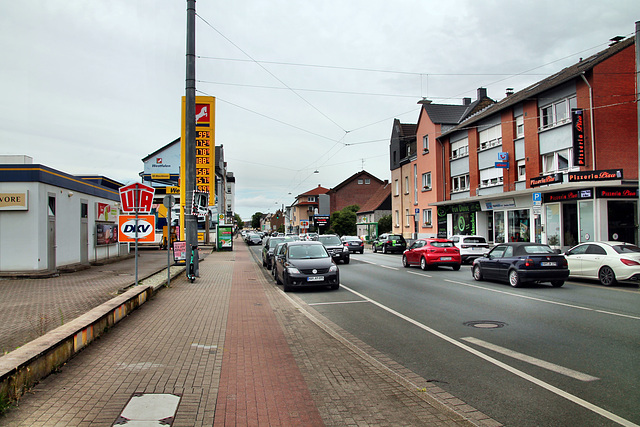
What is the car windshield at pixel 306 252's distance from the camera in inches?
596

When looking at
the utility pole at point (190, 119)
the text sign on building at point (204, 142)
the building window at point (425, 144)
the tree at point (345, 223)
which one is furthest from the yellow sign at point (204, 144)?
the tree at point (345, 223)

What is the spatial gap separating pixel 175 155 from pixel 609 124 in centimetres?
4632

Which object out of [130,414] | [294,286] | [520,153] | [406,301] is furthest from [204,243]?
[130,414]

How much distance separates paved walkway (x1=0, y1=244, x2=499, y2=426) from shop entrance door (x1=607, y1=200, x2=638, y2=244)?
17505mm

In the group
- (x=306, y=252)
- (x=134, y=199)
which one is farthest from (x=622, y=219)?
(x=134, y=199)

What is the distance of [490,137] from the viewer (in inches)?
1243

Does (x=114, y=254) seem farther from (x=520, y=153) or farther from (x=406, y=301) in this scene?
(x=520, y=153)

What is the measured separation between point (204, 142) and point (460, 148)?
21153mm

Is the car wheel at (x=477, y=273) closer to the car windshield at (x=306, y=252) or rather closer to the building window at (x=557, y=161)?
the car windshield at (x=306, y=252)

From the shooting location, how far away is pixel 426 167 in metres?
40.8

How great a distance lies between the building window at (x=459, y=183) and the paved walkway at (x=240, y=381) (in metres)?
28.8

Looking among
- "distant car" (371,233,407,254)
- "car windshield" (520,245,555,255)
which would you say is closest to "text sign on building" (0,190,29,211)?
"car windshield" (520,245,555,255)

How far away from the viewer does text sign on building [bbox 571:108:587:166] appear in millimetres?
21953

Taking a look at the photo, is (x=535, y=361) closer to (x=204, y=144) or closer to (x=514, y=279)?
(x=514, y=279)
